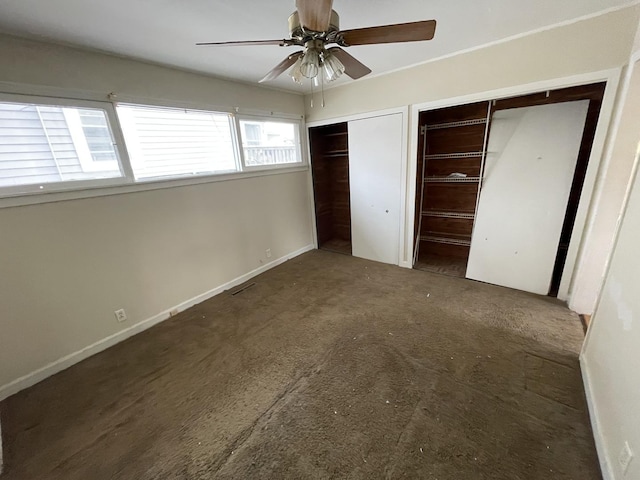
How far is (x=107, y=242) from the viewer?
220cm

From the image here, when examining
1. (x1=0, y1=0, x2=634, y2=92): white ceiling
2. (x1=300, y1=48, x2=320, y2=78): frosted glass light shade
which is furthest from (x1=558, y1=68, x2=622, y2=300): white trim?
(x1=300, y1=48, x2=320, y2=78): frosted glass light shade

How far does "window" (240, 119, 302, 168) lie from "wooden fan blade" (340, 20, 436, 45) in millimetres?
2118

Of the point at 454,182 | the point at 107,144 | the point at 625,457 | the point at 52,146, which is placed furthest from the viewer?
the point at 454,182

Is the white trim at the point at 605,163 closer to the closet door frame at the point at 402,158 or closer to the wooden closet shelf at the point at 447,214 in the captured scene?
the wooden closet shelf at the point at 447,214

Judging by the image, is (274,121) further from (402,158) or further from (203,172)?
(402,158)

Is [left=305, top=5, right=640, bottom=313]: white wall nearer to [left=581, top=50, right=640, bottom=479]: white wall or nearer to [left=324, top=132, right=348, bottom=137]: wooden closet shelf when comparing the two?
[left=581, top=50, right=640, bottom=479]: white wall

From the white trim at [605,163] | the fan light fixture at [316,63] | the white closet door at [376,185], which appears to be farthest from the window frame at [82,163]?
the white trim at [605,163]

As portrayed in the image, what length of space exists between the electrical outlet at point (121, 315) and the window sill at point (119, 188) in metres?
1.04

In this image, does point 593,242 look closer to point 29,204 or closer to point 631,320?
point 631,320

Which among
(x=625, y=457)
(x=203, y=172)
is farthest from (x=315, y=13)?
(x=625, y=457)

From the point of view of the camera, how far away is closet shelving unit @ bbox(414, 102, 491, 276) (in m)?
3.23

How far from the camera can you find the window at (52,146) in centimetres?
174

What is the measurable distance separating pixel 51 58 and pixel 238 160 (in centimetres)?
A: 164

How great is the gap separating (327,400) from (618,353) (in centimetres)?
158
